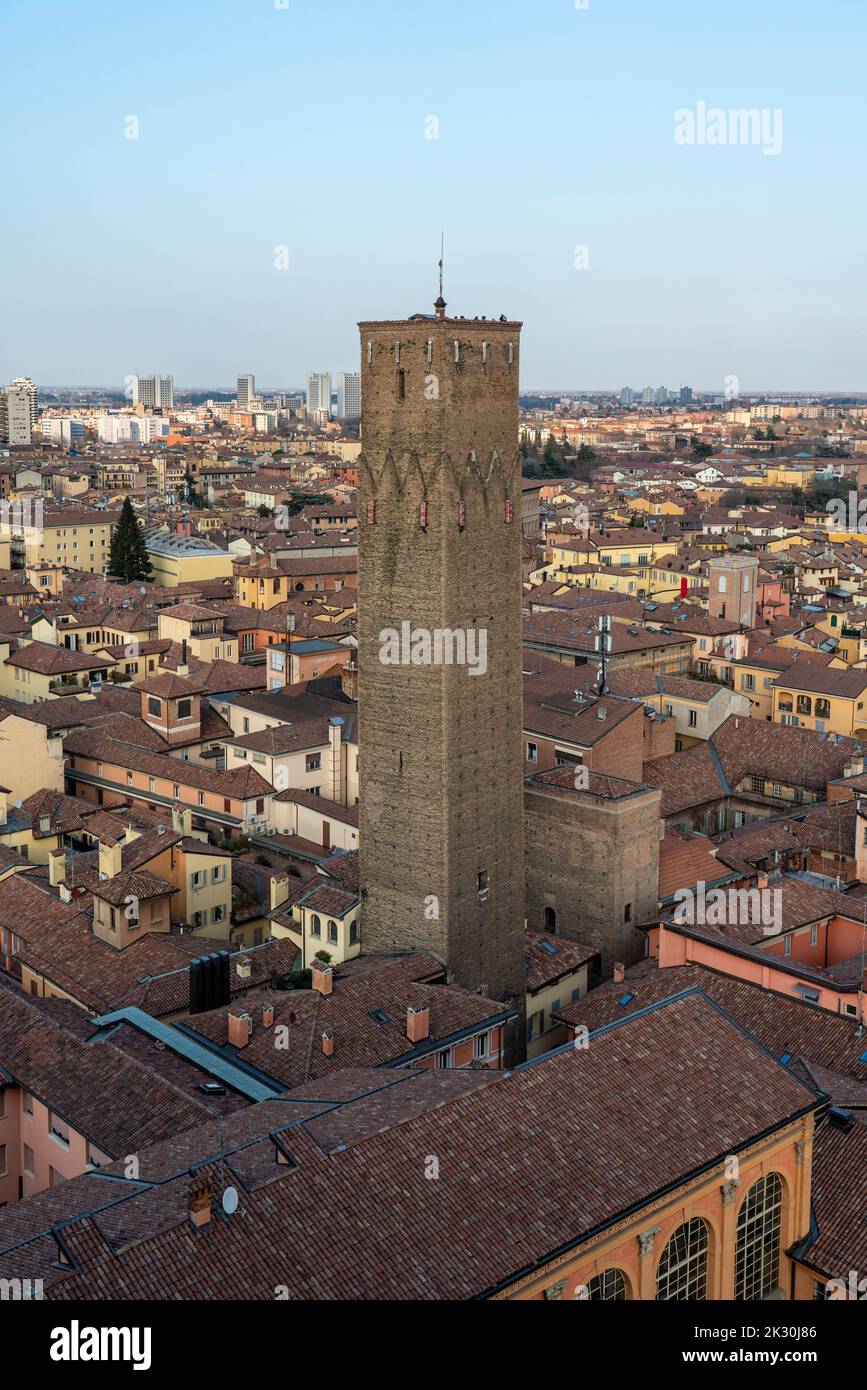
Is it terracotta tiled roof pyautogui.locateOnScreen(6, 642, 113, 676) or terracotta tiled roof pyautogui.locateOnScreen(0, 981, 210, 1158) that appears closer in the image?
terracotta tiled roof pyautogui.locateOnScreen(0, 981, 210, 1158)

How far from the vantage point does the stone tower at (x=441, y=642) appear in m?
21.2

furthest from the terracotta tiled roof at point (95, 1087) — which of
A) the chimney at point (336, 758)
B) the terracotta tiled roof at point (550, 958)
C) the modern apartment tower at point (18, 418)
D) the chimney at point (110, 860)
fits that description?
the modern apartment tower at point (18, 418)

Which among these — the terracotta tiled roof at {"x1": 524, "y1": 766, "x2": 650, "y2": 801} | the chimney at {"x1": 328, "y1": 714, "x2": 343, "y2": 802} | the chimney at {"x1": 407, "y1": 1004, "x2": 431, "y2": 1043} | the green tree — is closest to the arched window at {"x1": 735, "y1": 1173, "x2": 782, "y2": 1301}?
the chimney at {"x1": 407, "y1": 1004, "x2": 431, "y2": 1043}

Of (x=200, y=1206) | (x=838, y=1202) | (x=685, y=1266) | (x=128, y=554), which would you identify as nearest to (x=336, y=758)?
(x=838, y=1202)

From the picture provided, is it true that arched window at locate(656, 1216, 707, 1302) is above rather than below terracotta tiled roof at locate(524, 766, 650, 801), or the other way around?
below

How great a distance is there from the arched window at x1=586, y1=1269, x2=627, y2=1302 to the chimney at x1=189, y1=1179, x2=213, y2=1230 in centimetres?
334

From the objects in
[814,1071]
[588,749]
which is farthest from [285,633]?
[814,1071]

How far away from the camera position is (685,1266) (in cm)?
1269

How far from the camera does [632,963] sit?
25.6m

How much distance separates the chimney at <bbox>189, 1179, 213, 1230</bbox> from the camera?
425 inches

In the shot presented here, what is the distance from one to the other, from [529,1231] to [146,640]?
135 feet

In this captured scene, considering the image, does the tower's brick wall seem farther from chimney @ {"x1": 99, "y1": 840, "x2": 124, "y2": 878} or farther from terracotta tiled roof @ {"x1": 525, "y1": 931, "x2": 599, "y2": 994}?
chimney @ {"x1": 99, "y1": 840, "x2": 124, "y2": 878}

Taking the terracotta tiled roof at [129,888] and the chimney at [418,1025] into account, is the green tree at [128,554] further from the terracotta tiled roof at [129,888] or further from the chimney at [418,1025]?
the chimney at [418,1025]
